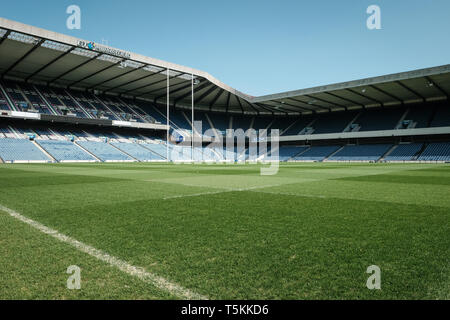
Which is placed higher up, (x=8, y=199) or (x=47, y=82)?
(x=47, y=82)

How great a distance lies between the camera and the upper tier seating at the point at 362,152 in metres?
44.2

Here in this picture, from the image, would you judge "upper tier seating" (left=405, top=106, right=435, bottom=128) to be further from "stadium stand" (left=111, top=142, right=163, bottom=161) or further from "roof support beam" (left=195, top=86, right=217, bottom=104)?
"stadium stand" (left=111, top=142, right=163, bottom=161)

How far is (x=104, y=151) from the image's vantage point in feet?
134

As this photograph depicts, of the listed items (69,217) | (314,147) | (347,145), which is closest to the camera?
(69,217)

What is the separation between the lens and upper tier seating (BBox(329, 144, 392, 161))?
44231 millimetres

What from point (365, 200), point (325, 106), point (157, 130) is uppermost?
point (325, 106)

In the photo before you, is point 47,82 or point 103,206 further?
point 47,82

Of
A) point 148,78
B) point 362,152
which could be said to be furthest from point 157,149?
point 362,152

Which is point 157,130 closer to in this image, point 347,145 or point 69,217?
point 347,145

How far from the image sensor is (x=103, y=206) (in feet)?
19.0

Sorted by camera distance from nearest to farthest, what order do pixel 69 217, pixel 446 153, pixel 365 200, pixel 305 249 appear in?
pixel 305 249, pixel 69 217, pixel 365 200, pixel 446 153

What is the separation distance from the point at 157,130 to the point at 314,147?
30.0 m

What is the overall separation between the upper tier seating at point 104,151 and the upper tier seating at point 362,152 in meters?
33.8

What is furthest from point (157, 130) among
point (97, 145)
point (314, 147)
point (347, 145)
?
point (347, 145)
